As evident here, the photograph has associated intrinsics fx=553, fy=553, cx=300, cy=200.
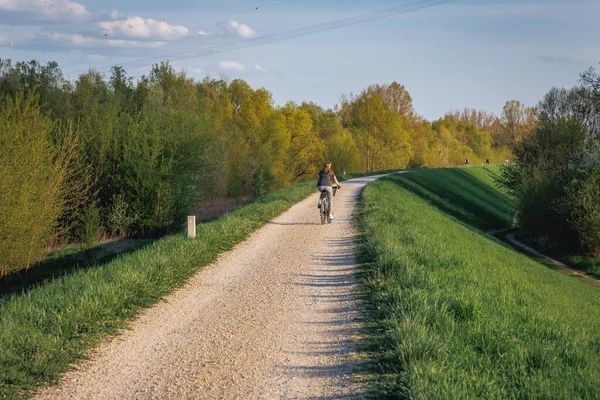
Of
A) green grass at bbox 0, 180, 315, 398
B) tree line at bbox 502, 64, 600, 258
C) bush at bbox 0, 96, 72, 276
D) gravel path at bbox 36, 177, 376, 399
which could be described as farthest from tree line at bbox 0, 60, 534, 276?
tree line at bbox 502, 64, 600, 258

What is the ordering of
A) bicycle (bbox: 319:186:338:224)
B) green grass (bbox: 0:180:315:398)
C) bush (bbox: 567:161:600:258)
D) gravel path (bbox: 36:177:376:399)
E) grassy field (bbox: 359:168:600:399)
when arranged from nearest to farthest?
grassy field (bbox: 359:168:600:399)
gravel path (bbox: 36:177:376:399)
green grass (bbox: 0:180:315:398)
bicycle (bbox: 319:186:338:224)
bush (bbox: 567:161:600:258)

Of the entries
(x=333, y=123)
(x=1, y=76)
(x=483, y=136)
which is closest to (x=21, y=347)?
(x=1, y=76)

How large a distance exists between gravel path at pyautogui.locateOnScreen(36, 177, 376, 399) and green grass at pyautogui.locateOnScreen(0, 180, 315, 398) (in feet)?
0.77

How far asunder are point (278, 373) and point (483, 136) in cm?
12962

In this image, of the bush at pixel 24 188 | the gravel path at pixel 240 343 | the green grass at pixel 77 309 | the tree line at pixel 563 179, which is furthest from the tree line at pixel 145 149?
the tree line at pixel 563 179

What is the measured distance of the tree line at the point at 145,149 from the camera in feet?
64.8

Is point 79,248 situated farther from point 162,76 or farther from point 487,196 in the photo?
point 487,196

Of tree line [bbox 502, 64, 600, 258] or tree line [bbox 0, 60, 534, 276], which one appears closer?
tree line [bbox 0, 60, 534, 276]

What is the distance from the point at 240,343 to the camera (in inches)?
273

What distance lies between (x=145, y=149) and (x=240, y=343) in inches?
929

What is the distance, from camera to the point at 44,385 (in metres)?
5.72

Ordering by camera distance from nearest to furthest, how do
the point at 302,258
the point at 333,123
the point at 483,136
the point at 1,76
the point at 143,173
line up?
the point at 302,258
the point at 143,173
the point at 1,76
the point at 333,123
the point at 483,136

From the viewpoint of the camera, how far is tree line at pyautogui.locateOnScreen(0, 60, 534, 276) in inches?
778

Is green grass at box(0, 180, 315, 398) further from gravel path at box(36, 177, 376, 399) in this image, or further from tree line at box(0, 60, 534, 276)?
tree line at box(0, 60, 534, 276)
